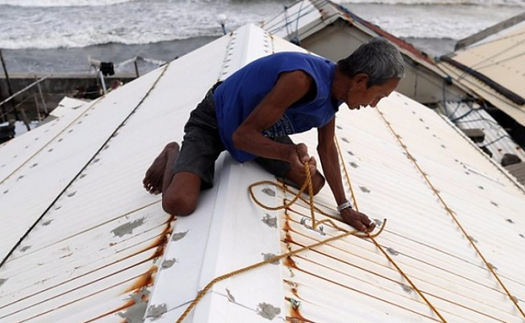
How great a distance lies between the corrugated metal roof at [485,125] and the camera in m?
A: 8.34

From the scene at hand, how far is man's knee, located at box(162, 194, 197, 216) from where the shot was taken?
283 cm

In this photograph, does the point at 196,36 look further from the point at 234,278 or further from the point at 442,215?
the point at 234,278

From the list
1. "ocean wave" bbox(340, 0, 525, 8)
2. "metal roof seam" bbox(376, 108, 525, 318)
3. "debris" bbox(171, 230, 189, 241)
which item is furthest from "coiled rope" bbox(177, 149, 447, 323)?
"ocean wave" bbox(340, 0, 525, 8)

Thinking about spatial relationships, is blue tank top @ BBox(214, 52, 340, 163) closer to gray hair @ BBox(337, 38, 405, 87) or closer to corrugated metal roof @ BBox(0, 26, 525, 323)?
gray hair @ BBox(337, 38, 405, 87)

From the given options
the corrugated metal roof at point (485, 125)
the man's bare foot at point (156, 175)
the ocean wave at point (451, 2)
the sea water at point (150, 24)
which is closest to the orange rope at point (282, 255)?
the man's bare foot at point (156, 175)

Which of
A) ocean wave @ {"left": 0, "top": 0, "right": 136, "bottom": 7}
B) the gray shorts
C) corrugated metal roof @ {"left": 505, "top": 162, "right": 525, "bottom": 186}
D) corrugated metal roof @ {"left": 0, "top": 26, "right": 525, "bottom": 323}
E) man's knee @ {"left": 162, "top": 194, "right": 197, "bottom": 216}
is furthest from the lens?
ocean wave @ {"left": 0, "top": 0, "right": 136, "bottom": 7}

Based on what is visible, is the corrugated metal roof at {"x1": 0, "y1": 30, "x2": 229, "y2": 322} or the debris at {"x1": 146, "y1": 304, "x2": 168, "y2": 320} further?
the corrugated metal roof at {"x1": 0, "y1": 30, "x2": 229, "y2": 322}

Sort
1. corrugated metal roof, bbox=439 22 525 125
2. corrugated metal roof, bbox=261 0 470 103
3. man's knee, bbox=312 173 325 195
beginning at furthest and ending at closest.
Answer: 1. corrugated metal roof, bbox=261 0 470 103
2. corrugated metal roof, bbox=439 22 525 125
3. man's knee, bbox=312 173 325 195

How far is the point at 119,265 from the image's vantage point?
271 centimetres

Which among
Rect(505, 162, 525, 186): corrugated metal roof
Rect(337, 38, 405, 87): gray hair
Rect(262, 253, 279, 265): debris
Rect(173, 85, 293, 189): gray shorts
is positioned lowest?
Rect(505, 162, 525, 186): corrugated metal roof

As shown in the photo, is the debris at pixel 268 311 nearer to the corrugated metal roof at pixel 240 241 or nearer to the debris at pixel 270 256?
the corrugated metal roof at pixel 240 241

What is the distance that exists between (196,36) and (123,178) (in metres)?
22.1

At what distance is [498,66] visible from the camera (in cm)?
1024

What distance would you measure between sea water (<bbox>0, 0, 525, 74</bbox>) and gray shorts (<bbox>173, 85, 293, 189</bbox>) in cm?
1717
